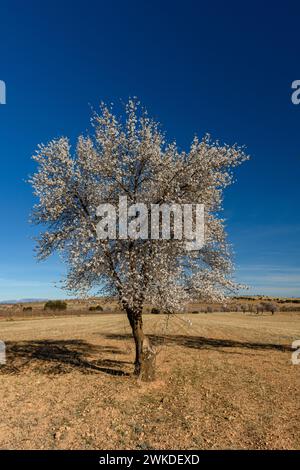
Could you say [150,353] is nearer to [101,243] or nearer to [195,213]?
[101,243]

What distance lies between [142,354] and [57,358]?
1031cm

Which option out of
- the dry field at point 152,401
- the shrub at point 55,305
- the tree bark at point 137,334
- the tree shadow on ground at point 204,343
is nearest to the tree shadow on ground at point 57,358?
the dry field at point 152,401

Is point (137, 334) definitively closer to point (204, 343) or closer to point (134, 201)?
point (134, 201)

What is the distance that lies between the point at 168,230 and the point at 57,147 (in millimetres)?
8674

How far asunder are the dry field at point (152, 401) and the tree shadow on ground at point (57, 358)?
0.07 meters

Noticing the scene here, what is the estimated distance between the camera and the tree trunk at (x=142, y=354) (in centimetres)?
2145

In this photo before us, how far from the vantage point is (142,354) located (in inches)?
857

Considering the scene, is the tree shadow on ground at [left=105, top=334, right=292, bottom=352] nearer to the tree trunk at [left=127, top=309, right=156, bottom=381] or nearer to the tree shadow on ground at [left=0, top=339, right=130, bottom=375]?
the tree shadow on ground at [left=0, top=339, right=130, bottom=375]

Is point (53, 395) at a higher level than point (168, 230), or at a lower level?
lower

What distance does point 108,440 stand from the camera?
526 inches

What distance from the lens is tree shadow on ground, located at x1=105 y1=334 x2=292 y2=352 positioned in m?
35.7

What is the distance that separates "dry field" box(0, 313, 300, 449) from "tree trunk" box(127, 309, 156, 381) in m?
0.61

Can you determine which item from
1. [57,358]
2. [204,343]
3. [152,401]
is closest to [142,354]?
[152,401]
